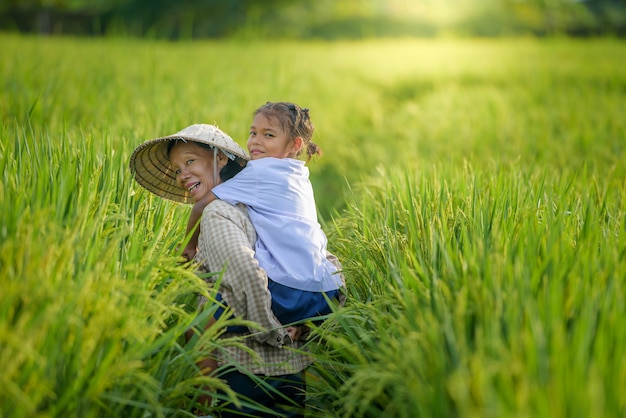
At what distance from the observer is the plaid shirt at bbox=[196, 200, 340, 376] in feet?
6.59

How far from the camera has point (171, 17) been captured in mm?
26094

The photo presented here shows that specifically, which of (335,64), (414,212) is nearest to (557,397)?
(414,212)

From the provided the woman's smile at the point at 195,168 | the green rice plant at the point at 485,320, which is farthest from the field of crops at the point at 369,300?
the woman's smile at the point at 195,168

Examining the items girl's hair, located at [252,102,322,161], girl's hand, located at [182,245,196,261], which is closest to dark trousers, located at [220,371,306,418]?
girl's hand, located at [182,245,196,261]

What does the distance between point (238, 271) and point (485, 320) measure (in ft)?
2.54

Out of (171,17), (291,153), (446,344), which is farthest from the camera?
(171,17)

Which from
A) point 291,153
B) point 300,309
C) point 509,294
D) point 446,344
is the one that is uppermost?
point 291,153

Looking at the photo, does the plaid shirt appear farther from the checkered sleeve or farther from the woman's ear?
the woman's ear

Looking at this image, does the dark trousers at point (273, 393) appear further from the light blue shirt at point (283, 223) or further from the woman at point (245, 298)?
the light blue shirt at point (283, 223)

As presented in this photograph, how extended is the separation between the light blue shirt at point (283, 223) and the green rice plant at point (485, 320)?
171 millimetres

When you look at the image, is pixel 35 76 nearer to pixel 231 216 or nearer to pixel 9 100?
pixel 9 100

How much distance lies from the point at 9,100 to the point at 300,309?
9.76 feet

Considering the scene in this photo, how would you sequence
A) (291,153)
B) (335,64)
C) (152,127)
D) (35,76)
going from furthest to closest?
(335,64)
(35,76)
(152,127)
(291,153)

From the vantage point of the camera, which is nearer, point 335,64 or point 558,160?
point 558,160
